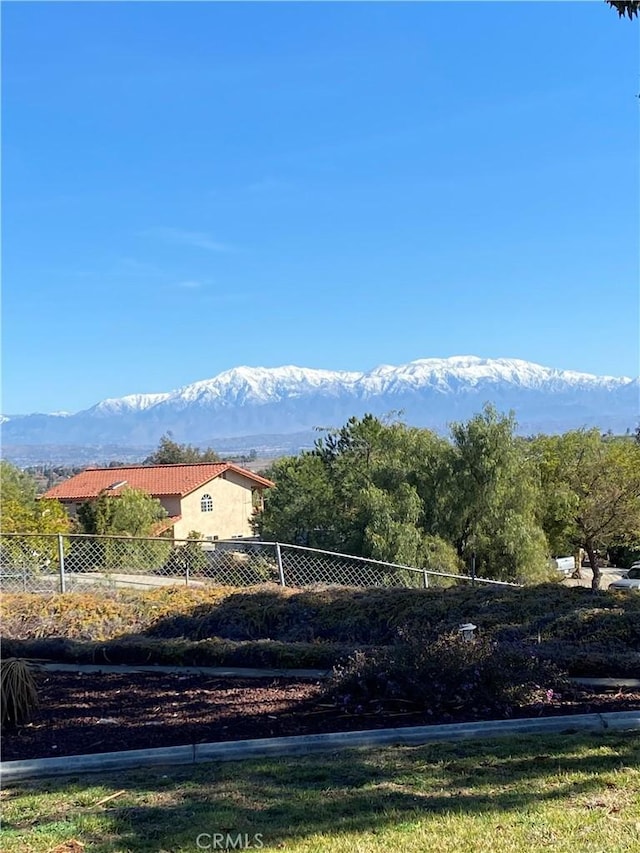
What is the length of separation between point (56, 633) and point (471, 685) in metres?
4.89

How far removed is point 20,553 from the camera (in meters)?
11.5

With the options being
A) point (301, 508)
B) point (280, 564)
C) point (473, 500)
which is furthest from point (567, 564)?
point (280, 564)

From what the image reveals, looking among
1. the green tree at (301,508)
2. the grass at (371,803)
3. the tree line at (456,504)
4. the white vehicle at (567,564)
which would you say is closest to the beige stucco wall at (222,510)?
the green tree at (301,508)

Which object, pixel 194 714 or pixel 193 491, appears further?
pixel 193 491

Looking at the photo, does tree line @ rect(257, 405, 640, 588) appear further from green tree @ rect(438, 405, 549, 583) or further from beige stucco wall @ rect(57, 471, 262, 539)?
beige stucco wall @ rect(57, 471, 262, 539)

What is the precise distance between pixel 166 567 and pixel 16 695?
6.65 m

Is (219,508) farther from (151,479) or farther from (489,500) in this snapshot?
(489,500)

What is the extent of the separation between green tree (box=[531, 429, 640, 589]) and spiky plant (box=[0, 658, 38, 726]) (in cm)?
3365

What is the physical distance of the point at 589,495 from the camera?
3759 cm

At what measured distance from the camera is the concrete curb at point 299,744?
13.9 feet

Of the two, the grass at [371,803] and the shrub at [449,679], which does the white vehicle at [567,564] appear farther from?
the grass at [371,803]

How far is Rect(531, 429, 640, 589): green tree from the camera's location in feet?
120

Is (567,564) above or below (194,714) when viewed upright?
below

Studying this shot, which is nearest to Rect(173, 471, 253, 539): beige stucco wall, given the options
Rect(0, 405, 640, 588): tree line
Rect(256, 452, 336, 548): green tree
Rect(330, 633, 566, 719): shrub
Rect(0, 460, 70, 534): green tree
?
Rect(256, 452, 336, 548): green tree
